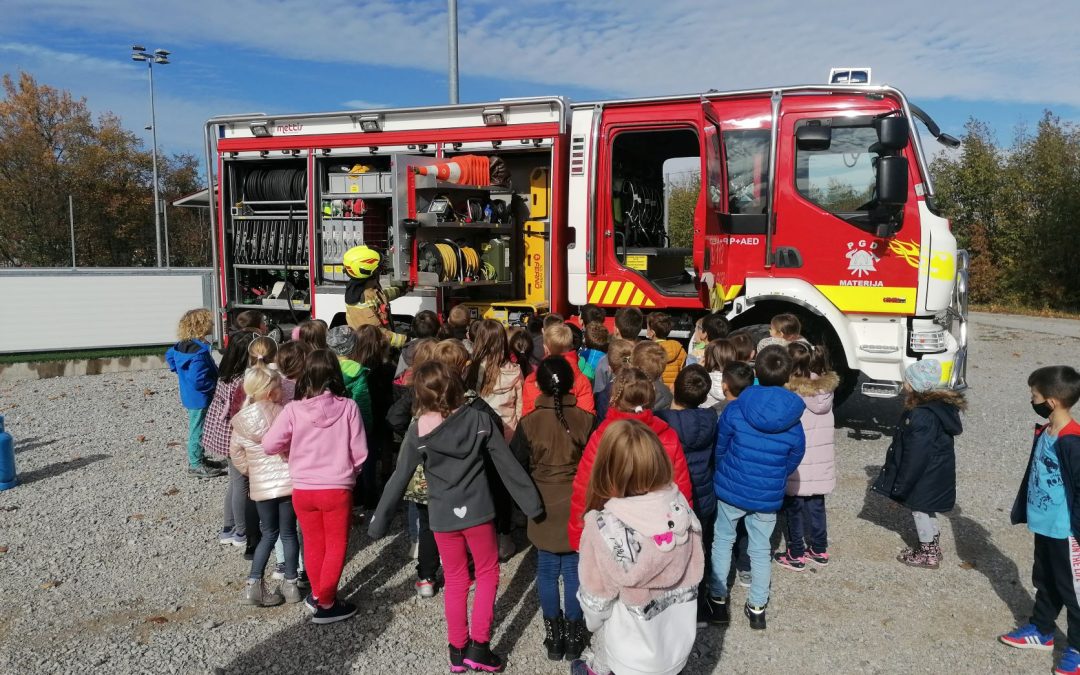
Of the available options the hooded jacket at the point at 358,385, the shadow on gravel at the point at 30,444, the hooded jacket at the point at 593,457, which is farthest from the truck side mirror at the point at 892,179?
the shadow on gravel at the point at 30,444

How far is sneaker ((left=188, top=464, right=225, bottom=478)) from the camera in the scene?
6.69 m

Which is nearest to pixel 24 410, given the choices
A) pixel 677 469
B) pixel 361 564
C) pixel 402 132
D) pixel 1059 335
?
pixel 402 132

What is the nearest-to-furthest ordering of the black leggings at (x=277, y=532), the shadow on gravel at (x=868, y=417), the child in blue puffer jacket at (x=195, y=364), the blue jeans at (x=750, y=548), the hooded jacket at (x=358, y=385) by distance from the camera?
the blue jeans at (x=750, y=548) → the black leggings at (x=277, y=532) → the hooded jacket at (x=358, y=385) → the child in blue puffer jacket at (x=195, y=364) → the shadow on gravel at (x=868, y=417)

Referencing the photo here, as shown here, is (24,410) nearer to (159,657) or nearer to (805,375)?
(159,657)

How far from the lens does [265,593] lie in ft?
14.3

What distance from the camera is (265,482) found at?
13.7 feet

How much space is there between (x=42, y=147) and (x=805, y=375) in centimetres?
3668

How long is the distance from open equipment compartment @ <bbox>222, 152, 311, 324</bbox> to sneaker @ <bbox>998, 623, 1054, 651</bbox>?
7258mm

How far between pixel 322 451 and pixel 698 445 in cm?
188

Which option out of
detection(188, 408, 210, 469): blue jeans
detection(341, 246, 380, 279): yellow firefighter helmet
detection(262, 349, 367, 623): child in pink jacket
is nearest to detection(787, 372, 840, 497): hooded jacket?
detection(262, 349, 367, 623): child in pink jacket

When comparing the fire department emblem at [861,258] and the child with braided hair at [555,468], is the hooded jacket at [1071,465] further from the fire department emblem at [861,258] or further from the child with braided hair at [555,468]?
the fire department emblem at [861,258]

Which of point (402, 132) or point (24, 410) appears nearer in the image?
point (402, 132)

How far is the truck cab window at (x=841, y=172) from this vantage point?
7023 mm

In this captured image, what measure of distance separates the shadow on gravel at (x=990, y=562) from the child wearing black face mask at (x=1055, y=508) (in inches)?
18.9
